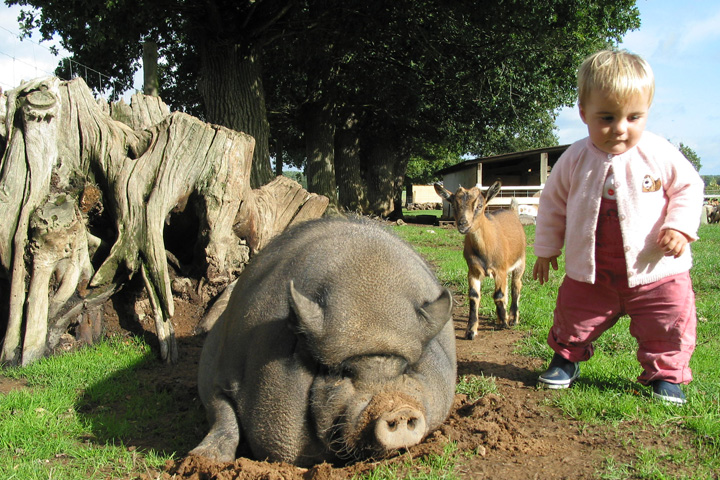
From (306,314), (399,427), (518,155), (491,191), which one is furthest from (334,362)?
(518,155)

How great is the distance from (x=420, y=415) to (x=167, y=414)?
219 centimetres

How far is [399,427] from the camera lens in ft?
9.04

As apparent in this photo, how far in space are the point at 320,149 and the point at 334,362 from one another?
17665mm

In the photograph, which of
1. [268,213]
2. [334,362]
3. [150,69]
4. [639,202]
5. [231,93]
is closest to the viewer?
[334,362]

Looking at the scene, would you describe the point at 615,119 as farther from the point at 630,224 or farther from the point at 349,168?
the point at 349,168

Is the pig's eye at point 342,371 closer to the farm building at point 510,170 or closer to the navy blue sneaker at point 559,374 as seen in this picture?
the navy blue sneaker at point 559,374

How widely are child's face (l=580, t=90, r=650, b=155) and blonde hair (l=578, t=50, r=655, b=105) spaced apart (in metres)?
0.03

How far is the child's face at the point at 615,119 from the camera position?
11.7 ft

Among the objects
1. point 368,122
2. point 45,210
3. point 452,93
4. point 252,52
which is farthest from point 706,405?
point 368,122

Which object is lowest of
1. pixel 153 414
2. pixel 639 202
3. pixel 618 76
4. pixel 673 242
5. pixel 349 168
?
pixel 153 414

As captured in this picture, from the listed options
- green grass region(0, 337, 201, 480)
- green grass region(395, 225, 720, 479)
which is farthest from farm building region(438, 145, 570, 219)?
green grass region(0, 337, 201, 480)

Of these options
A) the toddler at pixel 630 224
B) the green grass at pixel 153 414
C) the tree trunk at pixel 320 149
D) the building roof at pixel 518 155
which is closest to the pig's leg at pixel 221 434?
the green grass at pixel 153 414

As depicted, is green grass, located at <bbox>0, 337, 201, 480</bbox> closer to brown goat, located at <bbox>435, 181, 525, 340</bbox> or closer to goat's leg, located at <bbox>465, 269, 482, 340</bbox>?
goat's leg, located at <bbox>465, 269, 482, 340</bbox>

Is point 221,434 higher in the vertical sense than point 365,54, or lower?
lower
